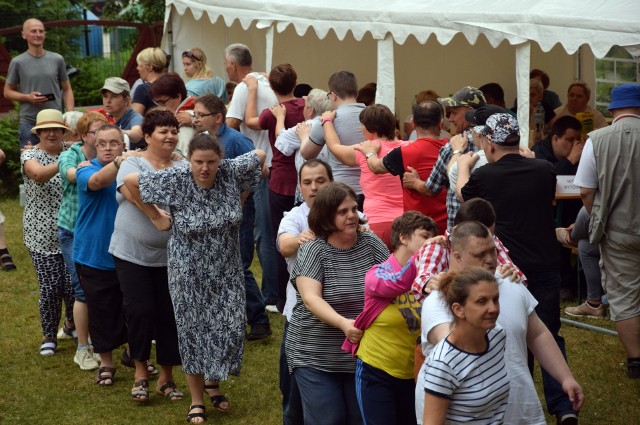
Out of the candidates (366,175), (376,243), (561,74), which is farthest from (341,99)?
(561,74)

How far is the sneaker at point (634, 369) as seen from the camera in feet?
22.1

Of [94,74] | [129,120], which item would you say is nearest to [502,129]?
[129,120]

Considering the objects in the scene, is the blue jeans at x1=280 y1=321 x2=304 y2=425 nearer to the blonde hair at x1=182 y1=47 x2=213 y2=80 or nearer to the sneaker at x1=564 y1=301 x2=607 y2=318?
the sneaker at x1=564 y1=301 x2=607 y2=318

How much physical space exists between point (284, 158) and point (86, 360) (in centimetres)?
217

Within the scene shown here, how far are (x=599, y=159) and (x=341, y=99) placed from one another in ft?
6.57

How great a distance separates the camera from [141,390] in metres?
6.54

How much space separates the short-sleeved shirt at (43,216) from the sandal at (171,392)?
158 centimetres

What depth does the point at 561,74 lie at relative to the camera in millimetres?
13109

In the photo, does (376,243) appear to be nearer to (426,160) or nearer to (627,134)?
(426,160)

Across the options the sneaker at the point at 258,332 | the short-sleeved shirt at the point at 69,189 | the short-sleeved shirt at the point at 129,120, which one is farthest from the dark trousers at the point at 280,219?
the short-sleeved shirt at the point at 69,189

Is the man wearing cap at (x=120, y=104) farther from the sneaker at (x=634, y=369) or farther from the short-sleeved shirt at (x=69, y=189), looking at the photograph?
the sneaker at (x=634, y=369)

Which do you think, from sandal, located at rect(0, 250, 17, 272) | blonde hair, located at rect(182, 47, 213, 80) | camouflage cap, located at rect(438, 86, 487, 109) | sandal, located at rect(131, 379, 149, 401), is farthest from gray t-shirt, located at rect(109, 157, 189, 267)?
sandal, located at rect(0, 250, 17, 272)

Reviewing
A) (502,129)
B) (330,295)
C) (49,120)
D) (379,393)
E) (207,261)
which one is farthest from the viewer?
(49,120)

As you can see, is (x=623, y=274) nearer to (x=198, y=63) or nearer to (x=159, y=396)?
(x=159, y=396)
